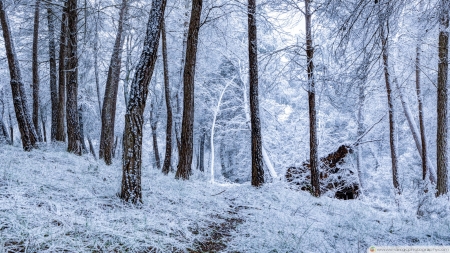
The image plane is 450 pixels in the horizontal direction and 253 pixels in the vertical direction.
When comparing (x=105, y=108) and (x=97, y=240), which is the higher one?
(x=105, y=108)

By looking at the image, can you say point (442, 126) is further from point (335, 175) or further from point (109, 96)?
point (109, 96)

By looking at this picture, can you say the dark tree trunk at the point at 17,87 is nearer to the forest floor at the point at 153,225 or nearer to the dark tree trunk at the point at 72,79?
the dark tree trunk at the point at 72,79

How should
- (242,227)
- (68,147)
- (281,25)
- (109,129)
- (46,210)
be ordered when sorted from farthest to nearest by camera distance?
(109,129) < (68,147) < (281,25) < (242,227) < (46,210)

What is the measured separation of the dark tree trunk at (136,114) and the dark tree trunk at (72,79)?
4.79 m

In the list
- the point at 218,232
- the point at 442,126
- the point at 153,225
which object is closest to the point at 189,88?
the point at 218,232

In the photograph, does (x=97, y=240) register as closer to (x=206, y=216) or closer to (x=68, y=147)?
(x=206, y=216)

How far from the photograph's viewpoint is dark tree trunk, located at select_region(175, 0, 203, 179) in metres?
7.75

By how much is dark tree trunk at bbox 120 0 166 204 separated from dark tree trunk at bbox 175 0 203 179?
11.7 feet

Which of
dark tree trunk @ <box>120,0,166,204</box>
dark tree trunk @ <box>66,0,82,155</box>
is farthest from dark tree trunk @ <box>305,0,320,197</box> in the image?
dark tree trunk @ <box>66,0,82,155</box>

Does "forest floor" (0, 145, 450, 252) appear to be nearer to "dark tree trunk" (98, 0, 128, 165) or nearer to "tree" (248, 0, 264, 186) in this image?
"tree" (248, 0, 264, 186)

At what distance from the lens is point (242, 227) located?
412cm

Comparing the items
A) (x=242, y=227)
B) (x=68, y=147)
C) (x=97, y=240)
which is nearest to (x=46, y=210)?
(x=97, y=240)

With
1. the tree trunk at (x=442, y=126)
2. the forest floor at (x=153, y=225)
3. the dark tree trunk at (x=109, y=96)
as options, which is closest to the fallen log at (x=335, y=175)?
the tree trunk at (x=442, y=126)

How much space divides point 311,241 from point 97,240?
2.40 meters
